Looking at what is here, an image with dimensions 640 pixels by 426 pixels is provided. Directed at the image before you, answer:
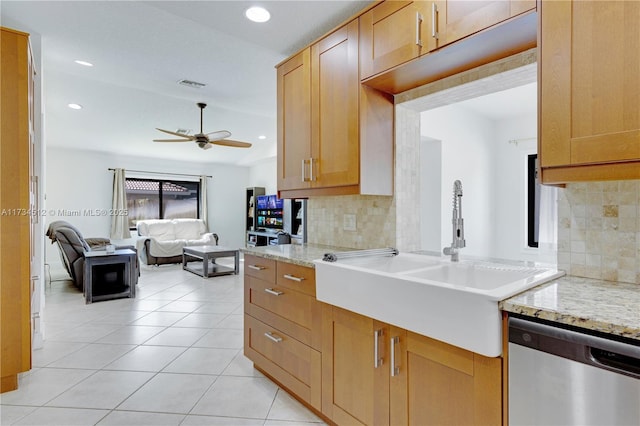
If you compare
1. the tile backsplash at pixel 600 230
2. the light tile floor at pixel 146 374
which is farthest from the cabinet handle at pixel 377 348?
the tile backsplash at pixel 600 230

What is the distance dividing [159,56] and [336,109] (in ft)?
6.59

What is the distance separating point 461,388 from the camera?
3.58 ft

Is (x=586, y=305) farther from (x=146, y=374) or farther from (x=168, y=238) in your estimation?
(x=168, y=238)

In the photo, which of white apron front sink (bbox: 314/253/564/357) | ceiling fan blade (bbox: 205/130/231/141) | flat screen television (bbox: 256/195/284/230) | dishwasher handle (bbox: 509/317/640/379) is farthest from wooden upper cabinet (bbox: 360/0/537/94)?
flat screen television (bbox: 256/195/284/230)

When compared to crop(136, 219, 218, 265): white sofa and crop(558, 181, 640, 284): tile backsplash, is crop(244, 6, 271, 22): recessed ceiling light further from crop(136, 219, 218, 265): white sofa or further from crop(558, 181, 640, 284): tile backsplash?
crop(136, 219, 218, 265): white sofa

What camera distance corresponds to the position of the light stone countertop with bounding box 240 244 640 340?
0.82m

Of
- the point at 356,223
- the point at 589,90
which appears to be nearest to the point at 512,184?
the point at 356,223

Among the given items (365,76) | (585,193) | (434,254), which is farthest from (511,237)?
(365,76)

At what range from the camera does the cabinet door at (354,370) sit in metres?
1.36

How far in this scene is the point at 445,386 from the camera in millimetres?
1134

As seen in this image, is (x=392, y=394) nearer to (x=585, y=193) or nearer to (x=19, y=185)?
(x=585, y=193)

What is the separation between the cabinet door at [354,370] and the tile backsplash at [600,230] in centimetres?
84

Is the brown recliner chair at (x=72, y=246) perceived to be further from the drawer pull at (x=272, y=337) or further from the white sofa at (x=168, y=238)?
the drawer pull at (x=272, y=337)

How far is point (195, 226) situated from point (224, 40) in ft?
→ 18.7
